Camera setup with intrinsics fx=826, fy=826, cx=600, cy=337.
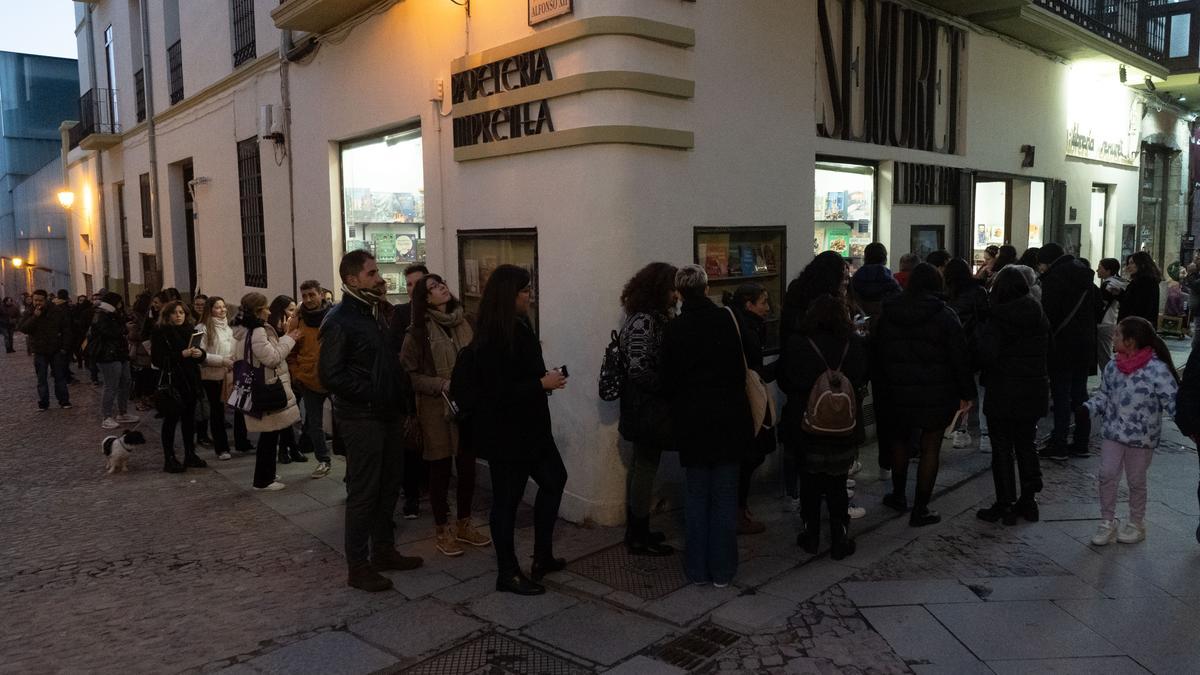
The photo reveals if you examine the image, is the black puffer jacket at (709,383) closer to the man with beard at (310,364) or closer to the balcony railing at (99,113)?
the man with beard at (310,364)

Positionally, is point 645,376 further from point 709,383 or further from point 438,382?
point 438,382

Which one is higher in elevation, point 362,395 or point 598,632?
point 362,395

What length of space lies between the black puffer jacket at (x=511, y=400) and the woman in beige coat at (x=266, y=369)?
123 inches

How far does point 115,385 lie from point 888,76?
33.2ft

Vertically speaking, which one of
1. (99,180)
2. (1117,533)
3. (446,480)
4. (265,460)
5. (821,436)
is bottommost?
(1117,533)

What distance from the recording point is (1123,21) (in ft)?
46.2

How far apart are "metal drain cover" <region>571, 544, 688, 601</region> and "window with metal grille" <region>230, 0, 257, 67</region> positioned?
364 inches

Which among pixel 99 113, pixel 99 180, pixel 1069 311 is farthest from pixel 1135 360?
pixel 99 180

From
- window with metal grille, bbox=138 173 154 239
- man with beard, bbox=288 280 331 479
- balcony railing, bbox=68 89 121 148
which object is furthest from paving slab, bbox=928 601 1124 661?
balcony railing, bbox=68 89 121 148

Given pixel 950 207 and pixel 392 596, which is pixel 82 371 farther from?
pixel 950 207

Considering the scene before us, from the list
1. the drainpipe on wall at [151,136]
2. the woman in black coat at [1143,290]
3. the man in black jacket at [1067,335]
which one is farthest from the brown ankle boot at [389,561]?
the drainpipe on wall at [151,136]

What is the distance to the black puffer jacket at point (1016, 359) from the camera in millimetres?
5770

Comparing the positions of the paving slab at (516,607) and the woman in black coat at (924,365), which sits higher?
the woman in black coat at (924,365)

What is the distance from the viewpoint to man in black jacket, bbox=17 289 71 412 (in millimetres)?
12250
